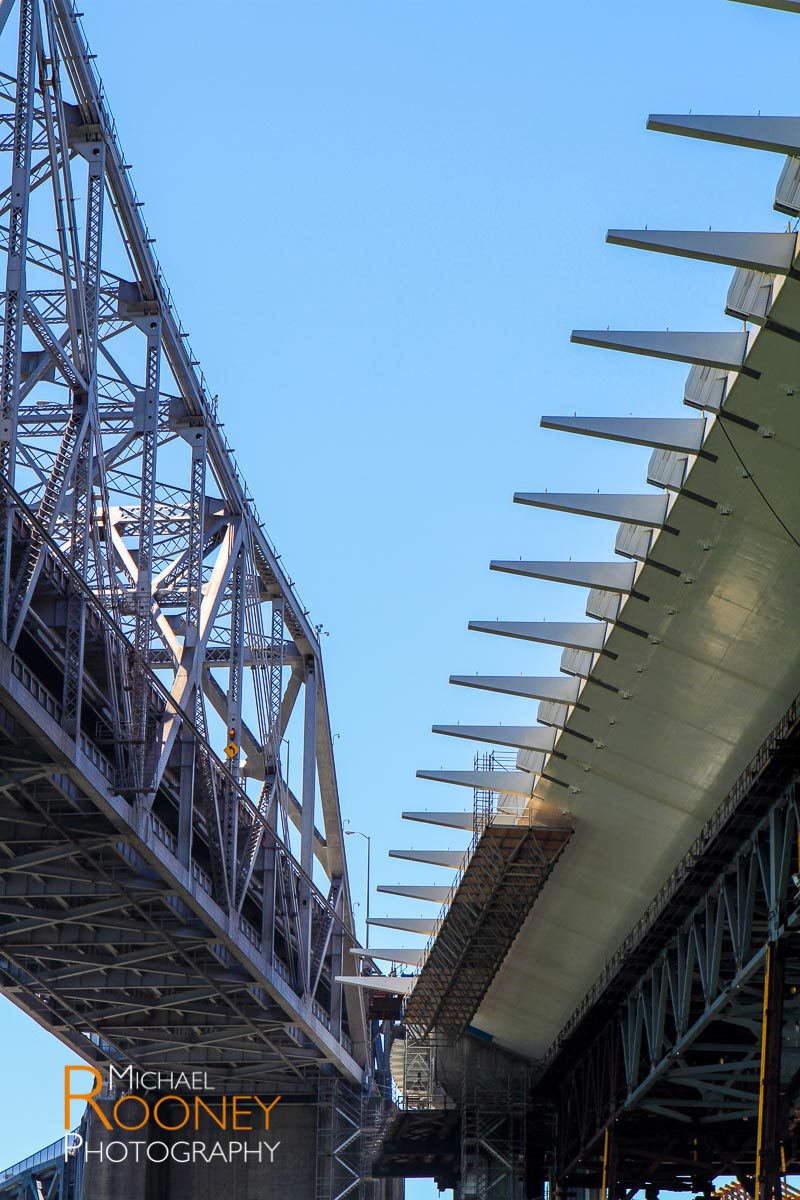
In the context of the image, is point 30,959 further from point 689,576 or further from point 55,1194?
point 689,576

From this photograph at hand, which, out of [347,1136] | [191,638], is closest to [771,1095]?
[191,638]

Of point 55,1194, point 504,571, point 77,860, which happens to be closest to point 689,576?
point 504,571

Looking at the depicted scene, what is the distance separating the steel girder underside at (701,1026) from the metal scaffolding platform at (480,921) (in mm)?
2935

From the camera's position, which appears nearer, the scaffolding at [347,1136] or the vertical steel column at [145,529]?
the vertical steel column at [145,529]

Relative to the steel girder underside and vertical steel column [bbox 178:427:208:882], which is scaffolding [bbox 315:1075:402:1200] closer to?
the steel girder underside

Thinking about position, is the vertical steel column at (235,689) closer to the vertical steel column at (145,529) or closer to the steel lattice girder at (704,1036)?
the vertical steel column at (145,529)

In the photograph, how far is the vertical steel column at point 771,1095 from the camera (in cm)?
3002

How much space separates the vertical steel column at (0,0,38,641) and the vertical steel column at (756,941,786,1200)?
46.7 feet

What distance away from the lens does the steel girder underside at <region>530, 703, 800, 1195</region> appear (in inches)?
1261

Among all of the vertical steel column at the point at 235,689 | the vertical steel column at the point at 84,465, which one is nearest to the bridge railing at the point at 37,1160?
the vertical steel column at the point at 235,689

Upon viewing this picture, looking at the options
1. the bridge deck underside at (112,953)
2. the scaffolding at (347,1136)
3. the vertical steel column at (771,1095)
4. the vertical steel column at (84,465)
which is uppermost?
the vertical steel column at (84,465)

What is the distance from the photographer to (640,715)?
36.8 meters

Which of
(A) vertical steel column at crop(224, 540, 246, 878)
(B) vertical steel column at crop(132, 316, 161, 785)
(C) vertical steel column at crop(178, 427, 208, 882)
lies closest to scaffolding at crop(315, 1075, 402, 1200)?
(A) vertical steel column at crop(224, 540, 246, 878)

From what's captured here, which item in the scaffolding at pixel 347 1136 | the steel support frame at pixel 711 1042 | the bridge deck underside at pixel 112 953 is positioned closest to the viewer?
the steel support frame at pixel 711 1042
